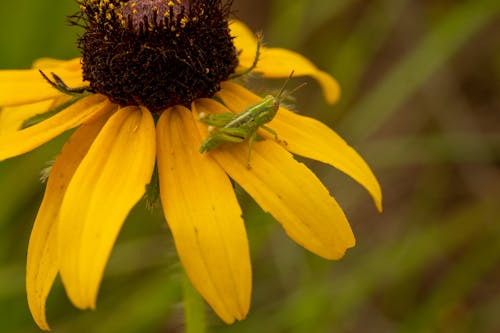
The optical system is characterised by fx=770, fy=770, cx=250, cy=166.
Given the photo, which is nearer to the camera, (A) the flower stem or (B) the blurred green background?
(A) the flower stem

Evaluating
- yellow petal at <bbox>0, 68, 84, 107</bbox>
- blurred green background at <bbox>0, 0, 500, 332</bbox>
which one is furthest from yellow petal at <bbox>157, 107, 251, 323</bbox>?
blurred green background at <bbox>0, 0, 500, 332</bbox>

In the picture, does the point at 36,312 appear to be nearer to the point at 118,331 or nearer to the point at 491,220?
the point at 118,331

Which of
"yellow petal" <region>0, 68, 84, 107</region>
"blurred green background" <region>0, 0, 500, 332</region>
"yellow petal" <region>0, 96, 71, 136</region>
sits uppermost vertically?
"yellow petal" <region>0, 68, 84, 107</region>

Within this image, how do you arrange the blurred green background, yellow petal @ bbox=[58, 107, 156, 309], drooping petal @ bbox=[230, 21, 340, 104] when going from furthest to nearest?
1. the blurred green background
2. drooping petal @ bbox=[230, 21, 340, 104]
3. yellow petal @ bbox=[58, 107, 156, 309]

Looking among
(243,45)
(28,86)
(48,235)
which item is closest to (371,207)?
(243,45)

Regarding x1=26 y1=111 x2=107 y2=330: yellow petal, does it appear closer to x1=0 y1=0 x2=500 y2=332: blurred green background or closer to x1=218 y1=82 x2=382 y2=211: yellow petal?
x1=218 y1=82 x2=382 y2=211: yellow petal

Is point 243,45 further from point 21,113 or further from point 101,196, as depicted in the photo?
point 101,196
